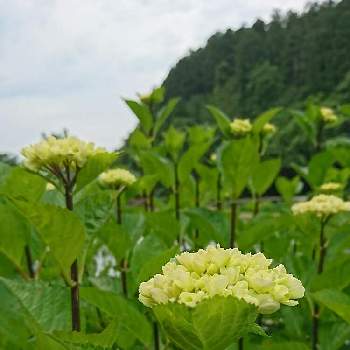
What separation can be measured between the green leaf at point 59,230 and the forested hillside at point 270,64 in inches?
1243

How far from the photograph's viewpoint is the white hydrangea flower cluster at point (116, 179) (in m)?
2.27

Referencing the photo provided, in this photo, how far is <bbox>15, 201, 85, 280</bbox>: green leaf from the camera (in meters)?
1.35

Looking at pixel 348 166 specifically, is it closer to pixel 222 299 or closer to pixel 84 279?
pixel 84 279

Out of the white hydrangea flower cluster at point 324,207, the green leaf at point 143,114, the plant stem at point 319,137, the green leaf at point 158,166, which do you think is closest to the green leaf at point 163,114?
the green leaf at point 143,114

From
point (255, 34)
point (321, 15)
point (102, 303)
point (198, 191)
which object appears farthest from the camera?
point (255, 34)

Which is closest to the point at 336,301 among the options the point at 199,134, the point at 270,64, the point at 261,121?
the point at 261,121

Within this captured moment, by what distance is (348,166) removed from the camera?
3.36 metres

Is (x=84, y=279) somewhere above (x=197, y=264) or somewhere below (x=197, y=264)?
below

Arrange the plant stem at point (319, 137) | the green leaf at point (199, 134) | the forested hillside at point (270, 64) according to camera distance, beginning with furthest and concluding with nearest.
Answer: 1. the forested hillside at point (270, 64)
2. the plant stem at point (319, 137)
3. the green leaf at point (199, 134)

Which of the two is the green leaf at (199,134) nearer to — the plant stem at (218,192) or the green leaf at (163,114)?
the green leaf at (163,114)

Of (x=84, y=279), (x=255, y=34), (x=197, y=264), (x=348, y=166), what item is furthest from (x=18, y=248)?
(x=255, y=34)

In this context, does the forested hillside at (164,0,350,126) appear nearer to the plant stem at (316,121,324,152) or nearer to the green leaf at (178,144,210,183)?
the plant stem at (316,121,324,152)

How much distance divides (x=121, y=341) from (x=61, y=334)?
0.57 m

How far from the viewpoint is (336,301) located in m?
1.46
